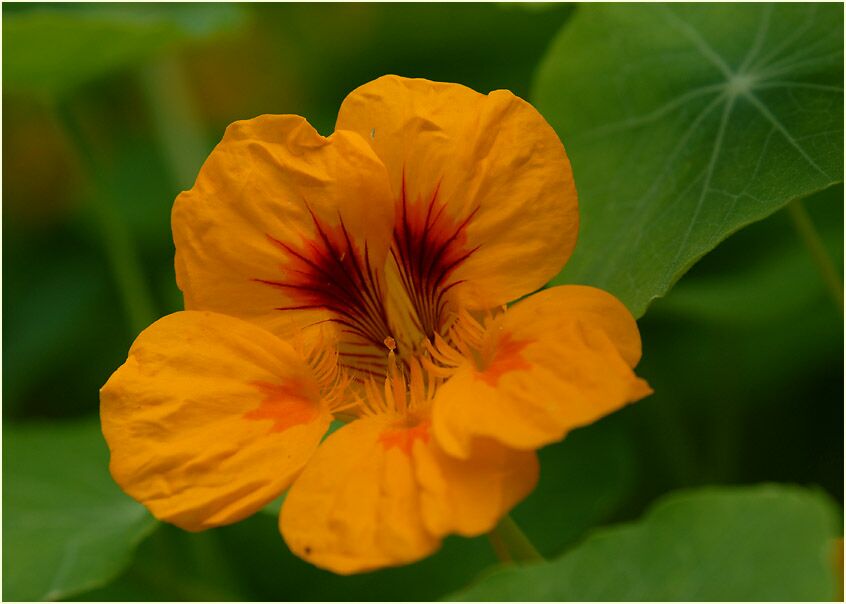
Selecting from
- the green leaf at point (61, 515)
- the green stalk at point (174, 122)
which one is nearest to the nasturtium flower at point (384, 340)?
the green leaf at point (61, 515)

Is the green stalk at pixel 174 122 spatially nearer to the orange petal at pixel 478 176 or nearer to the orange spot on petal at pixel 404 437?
the orange petal at pixel 478 176

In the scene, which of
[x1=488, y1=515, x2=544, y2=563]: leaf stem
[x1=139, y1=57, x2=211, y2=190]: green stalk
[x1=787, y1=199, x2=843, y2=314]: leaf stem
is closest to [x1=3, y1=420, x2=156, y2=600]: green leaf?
[x1=488, y1=515, x2=544, y2=563]: leaf stem

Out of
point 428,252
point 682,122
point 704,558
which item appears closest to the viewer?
point 704,558

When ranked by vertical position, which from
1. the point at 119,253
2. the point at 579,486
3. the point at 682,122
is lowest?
the point at 579,486

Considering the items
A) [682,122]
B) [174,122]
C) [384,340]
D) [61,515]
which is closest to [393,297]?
[384,340]

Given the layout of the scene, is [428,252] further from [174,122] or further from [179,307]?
[174,122]

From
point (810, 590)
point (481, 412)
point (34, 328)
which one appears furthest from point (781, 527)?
point (34, 328)

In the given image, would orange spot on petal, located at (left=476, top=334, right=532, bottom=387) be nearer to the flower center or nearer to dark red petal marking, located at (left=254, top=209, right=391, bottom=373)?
the flower center
